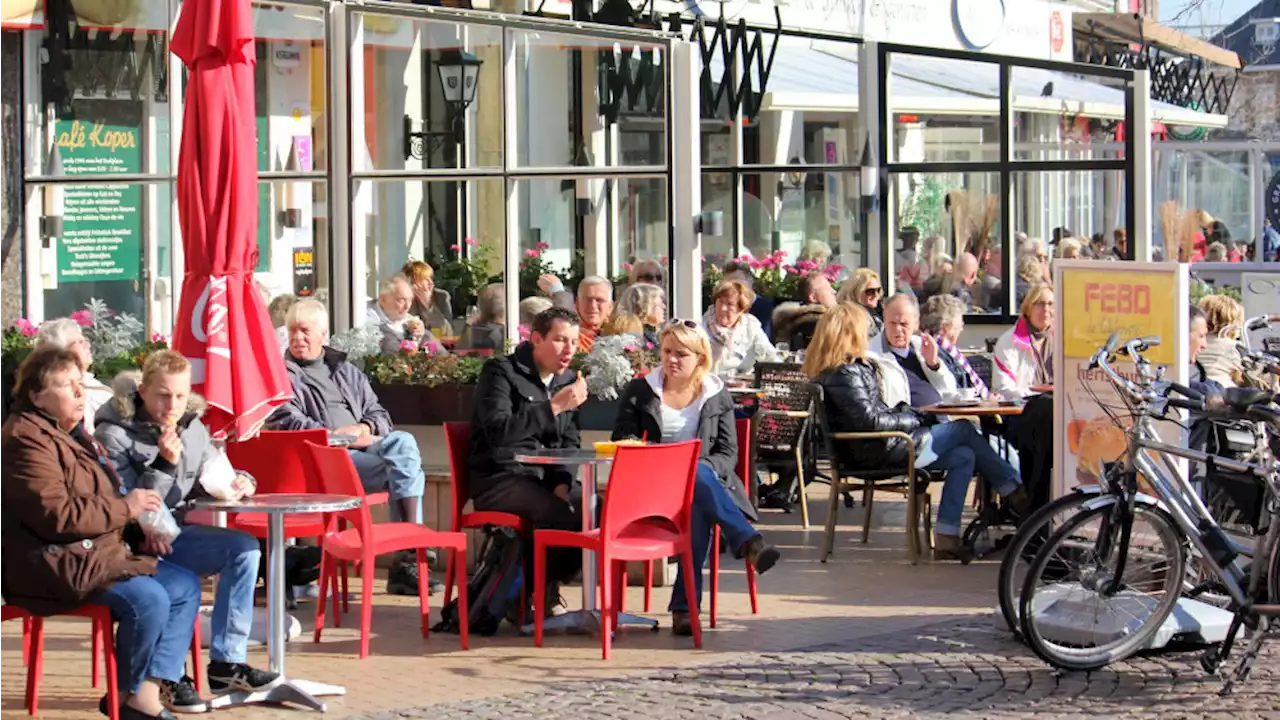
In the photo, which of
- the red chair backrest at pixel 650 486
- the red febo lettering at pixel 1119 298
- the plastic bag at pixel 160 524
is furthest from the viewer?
the red febo lettering at pixel 1119 298

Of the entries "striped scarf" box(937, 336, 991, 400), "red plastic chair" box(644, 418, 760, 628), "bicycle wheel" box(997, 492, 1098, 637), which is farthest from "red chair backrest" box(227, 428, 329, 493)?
"striped scarf" box(937, 336, 991, 400)

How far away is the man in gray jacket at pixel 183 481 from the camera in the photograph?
7328 millimetres

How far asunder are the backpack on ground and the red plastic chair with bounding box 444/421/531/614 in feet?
0.15

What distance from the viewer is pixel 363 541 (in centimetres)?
844

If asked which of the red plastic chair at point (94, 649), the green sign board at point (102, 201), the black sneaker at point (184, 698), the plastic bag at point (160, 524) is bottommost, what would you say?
the black sneaker at point (184, 698)

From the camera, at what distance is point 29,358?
271 inches

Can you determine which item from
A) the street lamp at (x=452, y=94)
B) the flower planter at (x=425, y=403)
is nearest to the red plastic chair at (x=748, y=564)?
the flower planter at (x=425, y=403)

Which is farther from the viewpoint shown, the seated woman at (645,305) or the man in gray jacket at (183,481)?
the seated woman at (645,305)

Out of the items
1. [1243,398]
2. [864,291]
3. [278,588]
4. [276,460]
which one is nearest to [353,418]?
[276,460]

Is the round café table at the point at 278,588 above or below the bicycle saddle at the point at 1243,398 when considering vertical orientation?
below

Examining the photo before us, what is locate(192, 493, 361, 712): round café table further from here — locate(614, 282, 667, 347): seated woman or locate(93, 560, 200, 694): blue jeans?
locate(614, 282, 667, 347): seated woman

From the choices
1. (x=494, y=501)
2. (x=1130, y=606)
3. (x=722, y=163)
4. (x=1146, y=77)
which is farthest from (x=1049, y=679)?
(x=722, y=163)

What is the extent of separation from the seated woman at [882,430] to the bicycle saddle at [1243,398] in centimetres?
312

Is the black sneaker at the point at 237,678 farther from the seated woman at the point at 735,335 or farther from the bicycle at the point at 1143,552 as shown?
the seated woman at the point at 735,335
